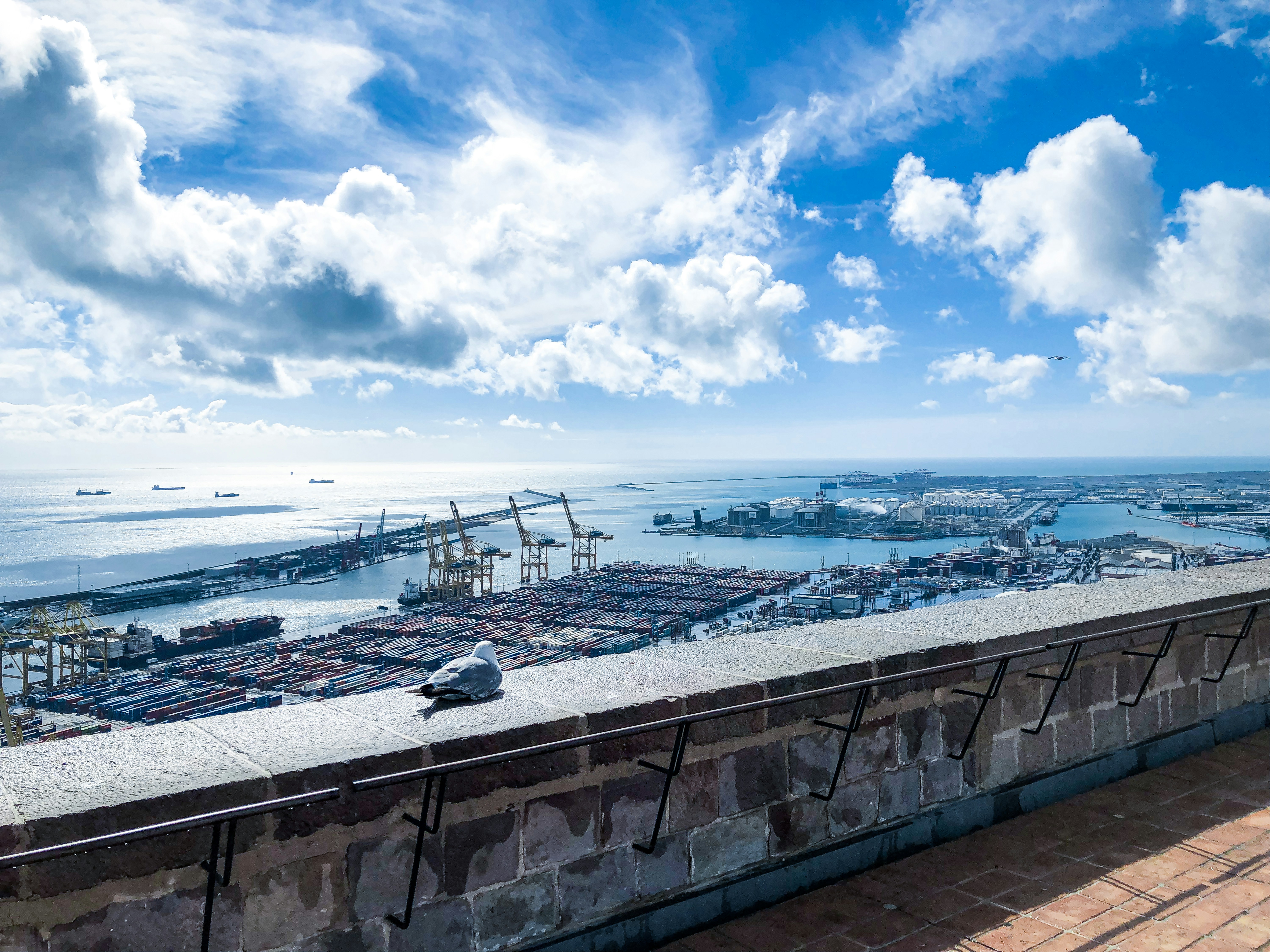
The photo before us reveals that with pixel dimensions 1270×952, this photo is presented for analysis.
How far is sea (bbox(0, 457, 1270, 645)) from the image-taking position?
2991cm

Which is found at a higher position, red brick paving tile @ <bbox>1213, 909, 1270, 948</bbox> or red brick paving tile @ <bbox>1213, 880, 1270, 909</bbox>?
red brick paving tile @ <bbox>1213, 909, 1270, 948</bbox>

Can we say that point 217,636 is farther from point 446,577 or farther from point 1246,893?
point 1246,893

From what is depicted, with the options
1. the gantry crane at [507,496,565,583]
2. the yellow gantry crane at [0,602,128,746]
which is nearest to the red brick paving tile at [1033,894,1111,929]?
the yellow gantry crane at [0,602,128,746]

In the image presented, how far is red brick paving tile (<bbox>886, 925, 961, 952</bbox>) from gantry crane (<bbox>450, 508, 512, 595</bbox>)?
92.3 ft

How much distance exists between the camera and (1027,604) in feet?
12.0

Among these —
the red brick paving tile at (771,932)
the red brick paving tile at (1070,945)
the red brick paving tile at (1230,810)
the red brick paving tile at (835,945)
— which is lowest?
the red brick paving tile at (771,932)

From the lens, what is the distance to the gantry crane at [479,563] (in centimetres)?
3222

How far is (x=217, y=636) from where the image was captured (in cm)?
1691

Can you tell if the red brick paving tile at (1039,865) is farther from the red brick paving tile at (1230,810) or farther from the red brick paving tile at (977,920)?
the red brick paving tile at (1230,810)

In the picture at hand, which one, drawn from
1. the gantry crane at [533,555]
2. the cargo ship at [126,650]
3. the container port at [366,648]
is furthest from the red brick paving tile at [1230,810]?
the gantry crane at [533,555]

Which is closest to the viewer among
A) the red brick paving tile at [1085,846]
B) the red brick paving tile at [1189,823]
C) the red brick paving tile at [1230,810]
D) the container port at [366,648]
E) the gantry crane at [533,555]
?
the red brick paving tile at [1085,846]

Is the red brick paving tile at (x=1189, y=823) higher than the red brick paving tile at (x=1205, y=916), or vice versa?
the red brick paving tile at (x=1205, y=916)

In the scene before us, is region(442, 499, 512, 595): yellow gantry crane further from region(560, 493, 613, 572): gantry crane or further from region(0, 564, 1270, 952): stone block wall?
region(0, 564, 1270, 952): stone block wall

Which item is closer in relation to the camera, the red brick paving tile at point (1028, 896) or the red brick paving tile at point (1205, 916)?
the red brick paving tile at point (1205, 916)
